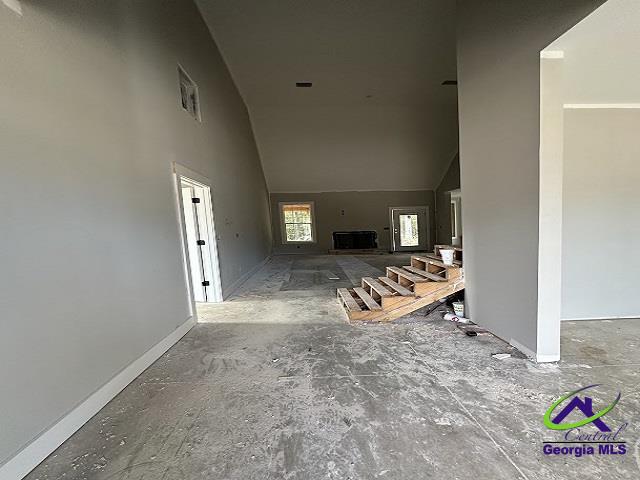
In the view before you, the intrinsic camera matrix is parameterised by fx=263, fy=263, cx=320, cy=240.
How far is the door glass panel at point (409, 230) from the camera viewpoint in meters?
10.3

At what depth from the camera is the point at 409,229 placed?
10.4 metres

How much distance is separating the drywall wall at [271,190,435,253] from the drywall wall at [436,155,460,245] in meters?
0.26

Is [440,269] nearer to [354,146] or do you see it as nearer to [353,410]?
[353,410]

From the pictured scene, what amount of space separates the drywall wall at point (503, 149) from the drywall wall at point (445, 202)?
6.98m

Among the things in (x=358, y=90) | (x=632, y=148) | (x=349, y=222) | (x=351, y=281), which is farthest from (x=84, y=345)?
(x=349, y=222)

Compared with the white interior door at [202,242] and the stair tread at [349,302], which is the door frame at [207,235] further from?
the stair tread at [349,302]

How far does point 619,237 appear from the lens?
8.52 ft

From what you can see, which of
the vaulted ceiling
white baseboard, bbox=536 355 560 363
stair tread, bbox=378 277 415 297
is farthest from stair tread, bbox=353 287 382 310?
the vaulted ceiling

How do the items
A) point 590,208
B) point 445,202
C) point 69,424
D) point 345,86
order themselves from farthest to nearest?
point 445,202, point 345,86, point 590,208, point 69,424

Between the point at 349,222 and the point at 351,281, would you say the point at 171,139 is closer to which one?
the point at 351,281

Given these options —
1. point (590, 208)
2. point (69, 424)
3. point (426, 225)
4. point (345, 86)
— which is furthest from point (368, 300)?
point (426, 225)

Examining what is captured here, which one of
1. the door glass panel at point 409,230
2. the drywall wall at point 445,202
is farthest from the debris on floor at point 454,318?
the door glass panel at point 409,230

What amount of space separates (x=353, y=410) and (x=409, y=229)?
9516 millimetres

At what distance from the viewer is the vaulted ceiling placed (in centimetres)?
414
